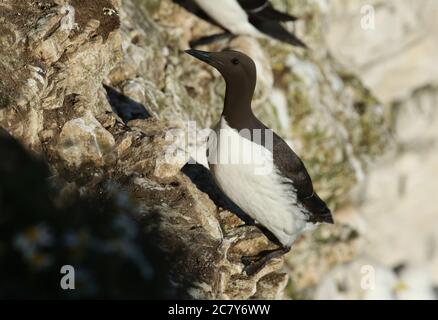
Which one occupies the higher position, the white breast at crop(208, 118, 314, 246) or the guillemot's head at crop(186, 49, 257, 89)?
the guillemot's head at crop(186, 49, 257, 89)

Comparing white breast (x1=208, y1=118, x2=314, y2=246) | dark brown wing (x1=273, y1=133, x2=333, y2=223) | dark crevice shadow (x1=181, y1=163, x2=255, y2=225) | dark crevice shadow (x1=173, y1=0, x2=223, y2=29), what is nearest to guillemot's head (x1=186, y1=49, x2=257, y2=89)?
white breast (x1=208, y1=118, x2=314, y2=246)

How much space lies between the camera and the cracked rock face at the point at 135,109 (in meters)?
5.74

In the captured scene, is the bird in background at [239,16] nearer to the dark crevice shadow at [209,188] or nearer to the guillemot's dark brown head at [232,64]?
the dark crevice shadow at [209,188]

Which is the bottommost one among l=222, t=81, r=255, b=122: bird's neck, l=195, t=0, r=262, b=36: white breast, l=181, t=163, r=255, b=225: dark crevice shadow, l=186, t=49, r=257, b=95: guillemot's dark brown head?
l=181, t=163, r=255, b=225: dark crevice shadow

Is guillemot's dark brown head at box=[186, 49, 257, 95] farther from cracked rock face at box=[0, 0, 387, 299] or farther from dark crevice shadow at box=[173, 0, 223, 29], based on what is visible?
dark crevice shadow at box=[173, 0, 223, 29]

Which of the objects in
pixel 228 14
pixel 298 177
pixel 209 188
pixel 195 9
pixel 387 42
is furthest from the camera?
pixel 387 42

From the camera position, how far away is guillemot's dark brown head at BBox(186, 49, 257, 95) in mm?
6195

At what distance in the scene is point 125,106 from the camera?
743cm

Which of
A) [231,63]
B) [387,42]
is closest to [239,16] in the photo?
[231,63]

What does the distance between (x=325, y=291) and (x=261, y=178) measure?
6.05 m

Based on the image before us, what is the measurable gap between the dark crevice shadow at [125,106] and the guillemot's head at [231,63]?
128 cm

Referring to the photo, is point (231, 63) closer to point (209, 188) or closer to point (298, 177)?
point (298, 177)

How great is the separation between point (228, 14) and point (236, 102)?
3.48m

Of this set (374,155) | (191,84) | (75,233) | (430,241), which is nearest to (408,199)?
(430,241)
